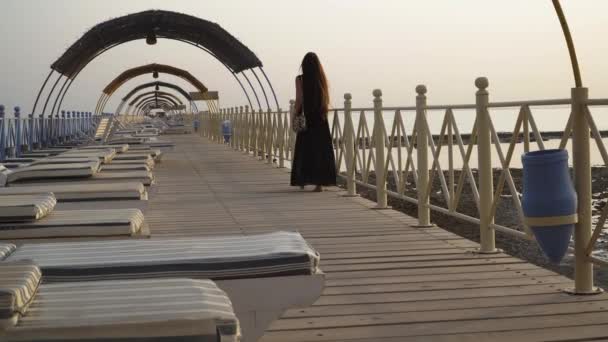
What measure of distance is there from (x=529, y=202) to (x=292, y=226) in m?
2.90

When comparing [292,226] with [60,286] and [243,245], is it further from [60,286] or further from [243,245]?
[60,286]

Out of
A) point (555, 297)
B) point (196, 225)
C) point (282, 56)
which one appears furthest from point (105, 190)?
point (282, 56)

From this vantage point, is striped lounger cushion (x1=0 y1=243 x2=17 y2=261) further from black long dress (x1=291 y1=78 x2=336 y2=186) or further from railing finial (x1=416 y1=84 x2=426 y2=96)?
black long dress (x1=291 y1=78 x2=336 y2=186)

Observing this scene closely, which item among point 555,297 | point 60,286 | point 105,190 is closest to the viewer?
point 60,286

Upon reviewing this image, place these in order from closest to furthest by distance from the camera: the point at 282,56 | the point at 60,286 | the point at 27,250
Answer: the point at 60,286, the point at 27,250, the point at 282,56

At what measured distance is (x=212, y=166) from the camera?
14.7 m

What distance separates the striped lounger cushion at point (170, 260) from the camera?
294 cm

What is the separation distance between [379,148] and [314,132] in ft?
4.56

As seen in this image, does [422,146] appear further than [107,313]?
Yes

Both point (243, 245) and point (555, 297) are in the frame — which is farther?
point (555, 297)

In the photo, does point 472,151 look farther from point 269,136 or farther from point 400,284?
point 269,136

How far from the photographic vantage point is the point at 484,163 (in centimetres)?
523

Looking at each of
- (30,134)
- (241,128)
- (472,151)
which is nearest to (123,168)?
(472,151)

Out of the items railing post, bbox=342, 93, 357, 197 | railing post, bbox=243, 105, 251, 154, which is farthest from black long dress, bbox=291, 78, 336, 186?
railing post, bbox=243, 105, 251, 154
